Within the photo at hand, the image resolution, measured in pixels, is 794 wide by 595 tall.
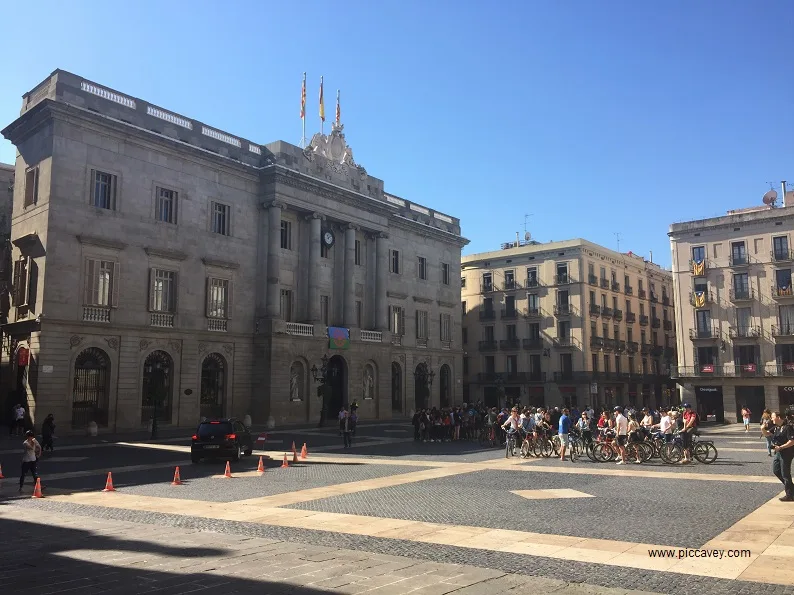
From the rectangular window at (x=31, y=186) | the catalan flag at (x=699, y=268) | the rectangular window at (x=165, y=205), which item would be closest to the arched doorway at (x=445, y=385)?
the catalan flag at (x=699, y=268)

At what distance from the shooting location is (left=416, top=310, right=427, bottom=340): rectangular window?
5806cm

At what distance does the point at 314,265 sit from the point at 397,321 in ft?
38.1

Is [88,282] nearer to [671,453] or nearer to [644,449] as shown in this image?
[644,449]

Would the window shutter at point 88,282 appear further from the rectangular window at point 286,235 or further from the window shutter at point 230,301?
the rectangular window at point 286,235

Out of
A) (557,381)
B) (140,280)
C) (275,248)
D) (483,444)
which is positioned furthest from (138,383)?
(557,381)

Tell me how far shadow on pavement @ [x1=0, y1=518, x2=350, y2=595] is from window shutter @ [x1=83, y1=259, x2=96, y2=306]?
80.1ft

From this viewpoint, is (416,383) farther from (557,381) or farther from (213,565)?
(213,565)

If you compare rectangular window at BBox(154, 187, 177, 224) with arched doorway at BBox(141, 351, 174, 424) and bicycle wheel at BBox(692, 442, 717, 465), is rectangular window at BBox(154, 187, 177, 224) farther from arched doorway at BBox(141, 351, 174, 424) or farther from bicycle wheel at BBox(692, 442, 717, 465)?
bicycle wheel at BBox(692, 442, 717, 465)

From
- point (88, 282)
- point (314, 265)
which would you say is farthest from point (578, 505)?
point (314, 265)

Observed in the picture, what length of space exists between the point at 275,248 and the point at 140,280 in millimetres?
9904

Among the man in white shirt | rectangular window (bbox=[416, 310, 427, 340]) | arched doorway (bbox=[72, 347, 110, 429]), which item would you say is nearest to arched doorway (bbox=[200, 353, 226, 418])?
arched doorway (bbox=[72, 347, 110, 429])

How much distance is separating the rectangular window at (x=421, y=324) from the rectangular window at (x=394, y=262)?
443cm

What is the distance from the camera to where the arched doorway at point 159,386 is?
119ft

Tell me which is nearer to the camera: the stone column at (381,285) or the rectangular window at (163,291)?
the rectangular window at (163,291)
